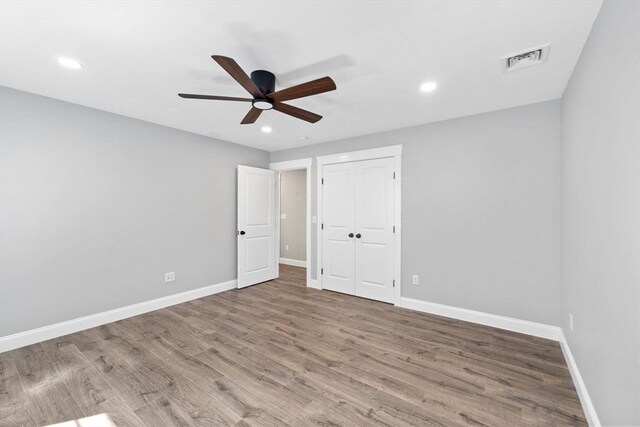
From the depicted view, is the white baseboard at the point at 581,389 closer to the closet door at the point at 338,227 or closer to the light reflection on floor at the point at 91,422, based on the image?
the closet door at the point at 338,227

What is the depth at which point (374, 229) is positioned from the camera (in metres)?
4.07

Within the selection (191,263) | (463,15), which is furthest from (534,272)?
(191,263)

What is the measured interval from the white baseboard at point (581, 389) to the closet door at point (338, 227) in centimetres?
251

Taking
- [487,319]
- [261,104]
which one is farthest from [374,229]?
[261,104]

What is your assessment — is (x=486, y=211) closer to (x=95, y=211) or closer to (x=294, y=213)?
(x=294, y=213)

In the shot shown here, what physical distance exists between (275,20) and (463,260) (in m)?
3.21

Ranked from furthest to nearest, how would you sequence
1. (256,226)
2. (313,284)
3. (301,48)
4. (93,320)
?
(256,226), (313,284), (93,320), (301,48)

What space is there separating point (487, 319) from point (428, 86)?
2709 millimetres

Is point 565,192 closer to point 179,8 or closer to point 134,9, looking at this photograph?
point 179,8

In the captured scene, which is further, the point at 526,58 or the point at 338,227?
the point at 338,227

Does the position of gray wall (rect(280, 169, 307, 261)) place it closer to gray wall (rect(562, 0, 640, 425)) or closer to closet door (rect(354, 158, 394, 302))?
closet door (rect(354, 158, 394, 302))

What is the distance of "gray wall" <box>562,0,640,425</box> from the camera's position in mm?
1123

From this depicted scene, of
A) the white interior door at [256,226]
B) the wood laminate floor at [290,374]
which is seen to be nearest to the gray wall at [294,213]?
the white interior door at [256,226]

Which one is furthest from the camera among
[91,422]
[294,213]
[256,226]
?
[294,213]
